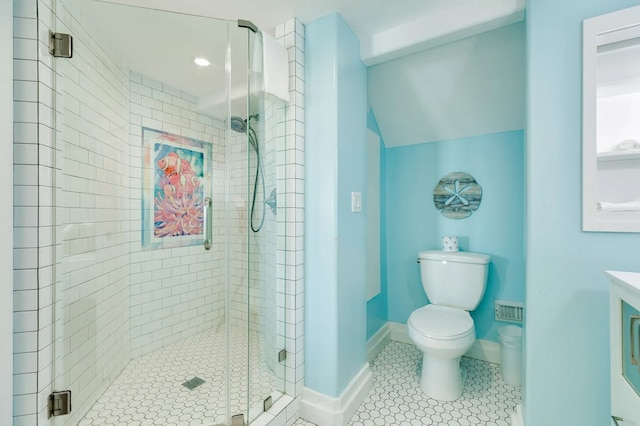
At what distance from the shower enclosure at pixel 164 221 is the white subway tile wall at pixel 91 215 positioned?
0.04 feet

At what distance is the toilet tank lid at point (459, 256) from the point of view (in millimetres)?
1962

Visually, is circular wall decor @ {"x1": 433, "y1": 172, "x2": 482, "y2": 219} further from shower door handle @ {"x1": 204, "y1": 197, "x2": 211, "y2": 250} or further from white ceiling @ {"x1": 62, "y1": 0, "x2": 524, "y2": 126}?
shower door handle @ {"x1": 204, "y1": 197, "x2": 211, "y2": 250}

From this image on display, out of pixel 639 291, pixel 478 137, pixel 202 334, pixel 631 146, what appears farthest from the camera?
pixel 478 137

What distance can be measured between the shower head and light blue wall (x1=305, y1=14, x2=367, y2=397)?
0.36 metres

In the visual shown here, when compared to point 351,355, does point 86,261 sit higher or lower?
higher

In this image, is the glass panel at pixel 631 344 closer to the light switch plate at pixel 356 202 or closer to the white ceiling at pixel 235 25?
the light switch plate at pixel 356 202

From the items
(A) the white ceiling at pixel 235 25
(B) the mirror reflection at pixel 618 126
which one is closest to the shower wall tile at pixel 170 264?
(A) the white ceiling at pixel 235 25

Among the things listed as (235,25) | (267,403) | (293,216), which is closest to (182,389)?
(267,403)

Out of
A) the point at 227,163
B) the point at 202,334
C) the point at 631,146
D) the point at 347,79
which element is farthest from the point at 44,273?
the point at 631,146

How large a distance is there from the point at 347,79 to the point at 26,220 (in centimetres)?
159

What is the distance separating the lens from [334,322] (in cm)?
150

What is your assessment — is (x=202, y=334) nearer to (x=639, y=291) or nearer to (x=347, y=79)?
(x=347, y=79)

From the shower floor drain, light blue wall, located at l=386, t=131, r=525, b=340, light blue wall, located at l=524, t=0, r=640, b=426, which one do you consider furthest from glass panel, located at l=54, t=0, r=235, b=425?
light blue wall, located at l=386, t=131, r=525, b=340

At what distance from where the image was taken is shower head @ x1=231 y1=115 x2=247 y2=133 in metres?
1.42
